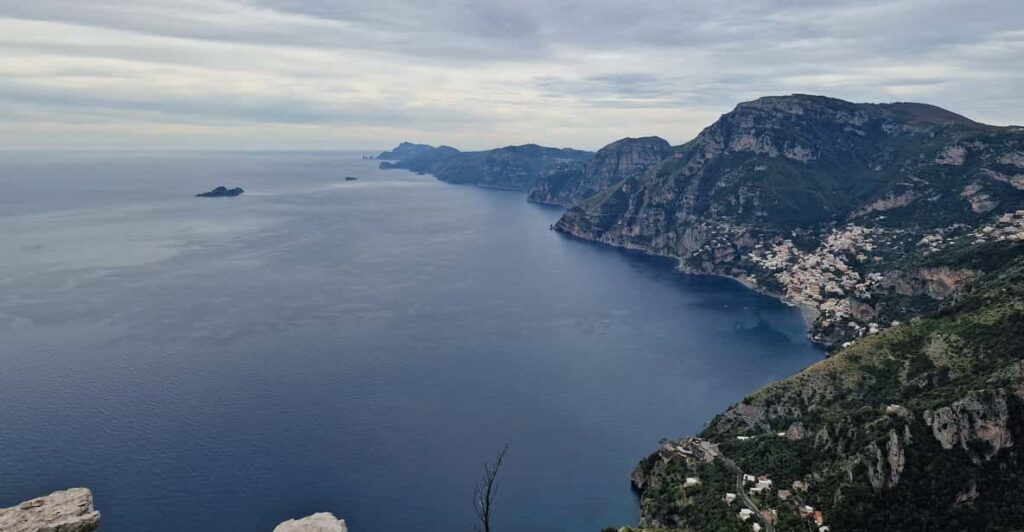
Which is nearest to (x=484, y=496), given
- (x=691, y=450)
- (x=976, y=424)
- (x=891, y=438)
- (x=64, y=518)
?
(x=691, y=450)

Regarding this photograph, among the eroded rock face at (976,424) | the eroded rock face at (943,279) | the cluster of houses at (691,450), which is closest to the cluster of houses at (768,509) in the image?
the cluster of houses at (691,450)

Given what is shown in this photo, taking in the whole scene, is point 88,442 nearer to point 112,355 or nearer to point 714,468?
point 112,355

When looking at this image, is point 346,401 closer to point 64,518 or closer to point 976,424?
point 64,518

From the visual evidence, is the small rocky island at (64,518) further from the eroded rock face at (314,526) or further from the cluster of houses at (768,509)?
the cluster of houses at (768,509)

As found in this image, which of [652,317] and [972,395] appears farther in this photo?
[652,317]

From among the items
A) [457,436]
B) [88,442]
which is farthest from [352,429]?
[88,442]

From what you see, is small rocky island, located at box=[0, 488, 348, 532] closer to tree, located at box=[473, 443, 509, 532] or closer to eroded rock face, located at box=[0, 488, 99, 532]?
eroded rock face, located at box=[0, 488, 99, 532]
